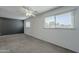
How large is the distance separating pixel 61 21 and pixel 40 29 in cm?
70

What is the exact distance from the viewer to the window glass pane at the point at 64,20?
2350 mm

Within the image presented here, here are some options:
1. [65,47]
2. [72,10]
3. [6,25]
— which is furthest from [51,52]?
[6,25]

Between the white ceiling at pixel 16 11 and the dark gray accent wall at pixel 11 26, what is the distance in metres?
0.14

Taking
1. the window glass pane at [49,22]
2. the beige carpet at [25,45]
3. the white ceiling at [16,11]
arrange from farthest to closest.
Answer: the window glass pane at [49,22]
the beige carpet at [25,45]
the white ceiling at [16,11]

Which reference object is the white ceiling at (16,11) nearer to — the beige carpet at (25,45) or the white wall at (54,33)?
the white wall at (54,33)

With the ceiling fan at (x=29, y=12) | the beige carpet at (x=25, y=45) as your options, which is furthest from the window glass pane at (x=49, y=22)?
the beige carpet at (x=25, y=45)

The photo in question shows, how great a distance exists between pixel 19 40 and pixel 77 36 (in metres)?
1.85

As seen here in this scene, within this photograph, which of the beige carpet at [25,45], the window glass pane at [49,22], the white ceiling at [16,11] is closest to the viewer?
the white ceiling at [16,11]

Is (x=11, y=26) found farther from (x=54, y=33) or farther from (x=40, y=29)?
(x=54, y=33)

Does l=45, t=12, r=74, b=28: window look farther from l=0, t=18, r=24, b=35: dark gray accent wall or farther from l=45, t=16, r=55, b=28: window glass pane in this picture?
l=0, t=18, r=24, b=35: dark gray accent wall

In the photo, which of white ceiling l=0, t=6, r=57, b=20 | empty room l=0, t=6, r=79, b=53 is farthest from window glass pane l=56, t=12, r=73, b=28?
white ceiling l=0, t=6, r=57, b=20

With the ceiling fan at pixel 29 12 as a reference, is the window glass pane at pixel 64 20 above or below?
below

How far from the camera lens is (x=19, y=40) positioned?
2.62 m

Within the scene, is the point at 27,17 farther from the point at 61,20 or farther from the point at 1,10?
the point at 61,20
